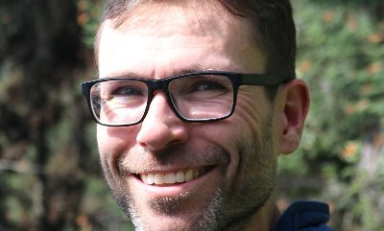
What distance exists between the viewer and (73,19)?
8531 mm

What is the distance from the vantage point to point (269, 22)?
1.96 meters

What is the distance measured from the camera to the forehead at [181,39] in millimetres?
1791

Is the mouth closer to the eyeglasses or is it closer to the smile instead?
the smile

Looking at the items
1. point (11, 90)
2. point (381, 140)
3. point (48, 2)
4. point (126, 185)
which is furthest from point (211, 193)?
point (11, 90)

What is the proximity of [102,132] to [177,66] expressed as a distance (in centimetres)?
27

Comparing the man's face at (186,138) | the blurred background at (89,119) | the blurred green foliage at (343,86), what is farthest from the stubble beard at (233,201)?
the blurred green foliage at (343,86)

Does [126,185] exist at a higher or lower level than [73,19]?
higher

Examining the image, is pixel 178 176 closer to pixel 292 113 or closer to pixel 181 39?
pixel 181 39

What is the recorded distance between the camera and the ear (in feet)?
6.63

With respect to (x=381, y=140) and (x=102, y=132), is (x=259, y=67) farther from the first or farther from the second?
(x=381, y=140)

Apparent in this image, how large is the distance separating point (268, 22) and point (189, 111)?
35 cm

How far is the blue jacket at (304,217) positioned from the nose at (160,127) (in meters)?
0.46

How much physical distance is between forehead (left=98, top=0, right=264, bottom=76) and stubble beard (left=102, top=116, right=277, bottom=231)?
0.69 feet

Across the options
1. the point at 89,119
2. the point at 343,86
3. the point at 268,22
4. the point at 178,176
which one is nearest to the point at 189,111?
the point at 178,176
